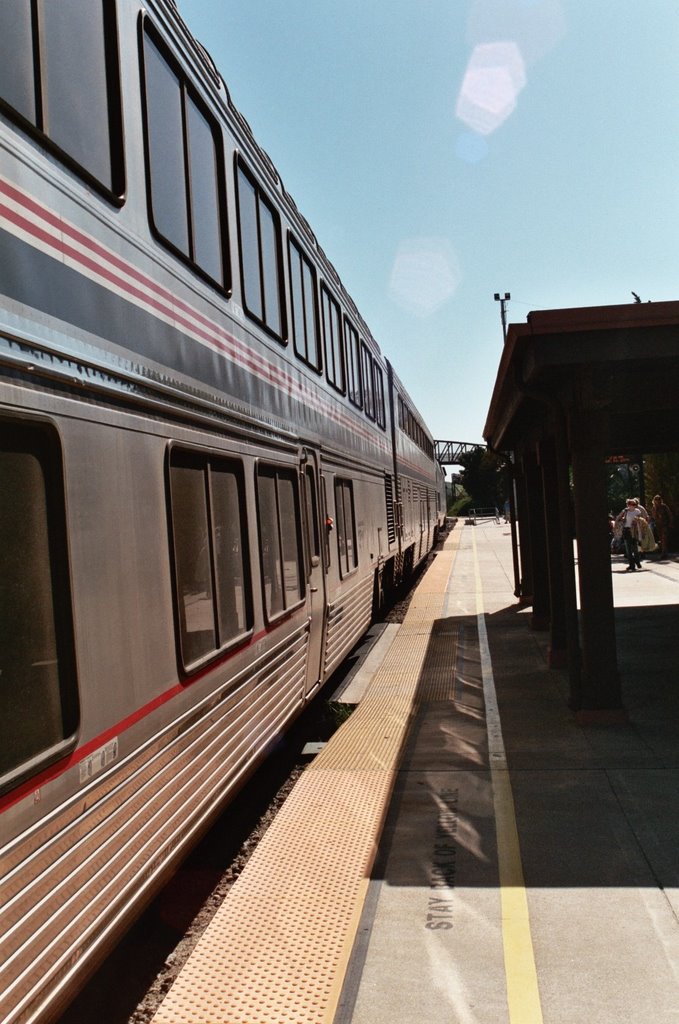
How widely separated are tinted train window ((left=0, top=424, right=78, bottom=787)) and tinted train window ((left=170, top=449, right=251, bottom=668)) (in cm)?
101

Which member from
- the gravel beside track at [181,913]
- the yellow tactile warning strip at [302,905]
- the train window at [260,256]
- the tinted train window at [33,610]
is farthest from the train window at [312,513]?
the tinted train window at [33,610]

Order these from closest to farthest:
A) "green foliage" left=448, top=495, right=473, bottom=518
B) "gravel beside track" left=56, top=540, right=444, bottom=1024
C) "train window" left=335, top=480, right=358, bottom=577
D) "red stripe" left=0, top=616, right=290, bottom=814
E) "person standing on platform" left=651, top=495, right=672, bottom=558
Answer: "red stripe" left=0, top=616, right=290, bottom=814 < "gravel beside track" left=56, top=540, right=444, bottom=1024 < "train window" left=335, top=480, right=358, bottom=577 < "person standing on platform" left=651, top=495, right=672, bottom=558 < "green foliage" left=448, top=495, right=473, bottom=518

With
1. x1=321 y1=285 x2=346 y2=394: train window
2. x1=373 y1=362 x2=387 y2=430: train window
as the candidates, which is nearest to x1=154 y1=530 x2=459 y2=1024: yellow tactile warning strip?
x1=321 y1=285 x2=346 y2=394: train window

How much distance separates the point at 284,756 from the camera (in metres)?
7.05

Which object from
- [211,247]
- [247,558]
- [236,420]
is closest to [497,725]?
[247,558]

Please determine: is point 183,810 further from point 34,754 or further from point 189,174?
point 189,174

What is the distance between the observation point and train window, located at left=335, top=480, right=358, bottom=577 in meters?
8.48

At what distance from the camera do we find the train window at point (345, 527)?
8484mm

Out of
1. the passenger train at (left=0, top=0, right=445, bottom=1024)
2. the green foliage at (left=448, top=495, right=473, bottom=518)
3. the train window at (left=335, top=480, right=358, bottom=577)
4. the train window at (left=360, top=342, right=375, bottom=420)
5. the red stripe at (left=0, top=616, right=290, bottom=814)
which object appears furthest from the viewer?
the green foliage at (left=448, top=495, right=473, bottom=518)

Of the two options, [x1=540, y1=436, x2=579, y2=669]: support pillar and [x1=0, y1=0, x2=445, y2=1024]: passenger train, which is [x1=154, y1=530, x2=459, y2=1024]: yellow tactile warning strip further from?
[x1=540, y1=436, x2=579, y2=669]: support pillar

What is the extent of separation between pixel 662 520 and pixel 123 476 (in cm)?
1981

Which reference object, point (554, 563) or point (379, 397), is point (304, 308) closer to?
point (554, 563)

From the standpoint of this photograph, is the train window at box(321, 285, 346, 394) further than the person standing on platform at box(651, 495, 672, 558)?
No

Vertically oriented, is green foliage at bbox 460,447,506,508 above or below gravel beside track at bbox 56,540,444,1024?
Answer: above
